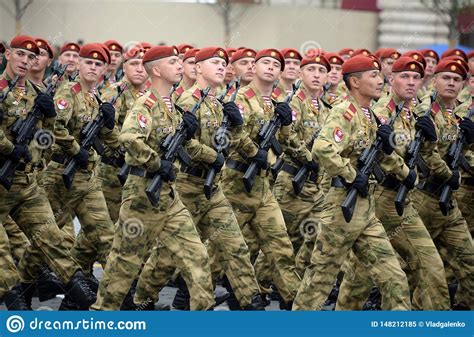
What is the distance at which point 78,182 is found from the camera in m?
11.1

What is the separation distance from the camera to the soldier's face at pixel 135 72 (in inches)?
485

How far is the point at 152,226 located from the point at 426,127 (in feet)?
7.13

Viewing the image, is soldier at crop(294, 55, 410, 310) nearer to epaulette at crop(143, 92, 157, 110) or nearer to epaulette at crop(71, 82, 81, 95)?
epaulette at crop(143, 92, 157, 110)

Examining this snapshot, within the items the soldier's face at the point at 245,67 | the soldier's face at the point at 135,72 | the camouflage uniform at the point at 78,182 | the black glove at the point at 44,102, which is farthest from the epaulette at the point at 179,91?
the black glove at the point at 44,102

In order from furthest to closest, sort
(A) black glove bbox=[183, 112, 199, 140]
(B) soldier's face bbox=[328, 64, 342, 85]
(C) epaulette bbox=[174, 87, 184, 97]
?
(B) soldier's face bbox=[328, 64, 342, 85], (C) epaulette bbox=[174, 87, 184, 97], (A) black glove bbox=[183, 112, 199, 140]

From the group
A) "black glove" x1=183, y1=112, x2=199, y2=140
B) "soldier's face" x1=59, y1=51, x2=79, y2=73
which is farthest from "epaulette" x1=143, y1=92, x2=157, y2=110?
"soldier's face" x1=59, y1=51, x2=79, y2=73

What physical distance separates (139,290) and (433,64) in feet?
17.7

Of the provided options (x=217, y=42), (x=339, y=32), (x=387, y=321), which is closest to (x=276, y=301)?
(x=387, y=321)

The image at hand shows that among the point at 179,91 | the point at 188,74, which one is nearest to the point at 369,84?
the point at 179,91

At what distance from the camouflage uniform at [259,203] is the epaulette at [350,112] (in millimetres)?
1349

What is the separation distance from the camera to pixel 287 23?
20172 millimetres

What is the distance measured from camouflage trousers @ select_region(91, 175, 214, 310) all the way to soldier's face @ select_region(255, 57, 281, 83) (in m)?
→ 2.04

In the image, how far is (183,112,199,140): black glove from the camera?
9.49m

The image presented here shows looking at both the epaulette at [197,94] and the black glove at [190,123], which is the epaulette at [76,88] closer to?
the epaulette at [197,94]
